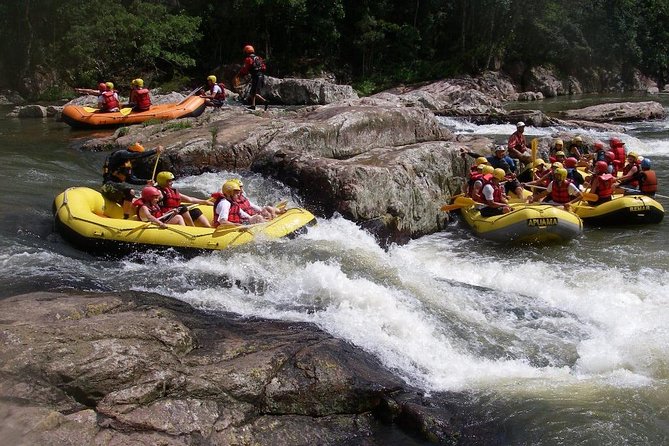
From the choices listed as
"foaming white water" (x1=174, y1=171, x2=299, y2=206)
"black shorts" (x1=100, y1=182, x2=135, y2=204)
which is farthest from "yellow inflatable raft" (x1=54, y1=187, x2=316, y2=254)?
"foaming white water" (x1=174, y1=171, x2=299, y2=206)

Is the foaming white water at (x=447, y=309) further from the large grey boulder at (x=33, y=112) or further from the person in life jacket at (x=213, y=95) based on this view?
the large grey boulder at (x=33, y=112)

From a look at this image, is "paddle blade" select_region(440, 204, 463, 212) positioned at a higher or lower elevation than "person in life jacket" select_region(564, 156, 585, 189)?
lower

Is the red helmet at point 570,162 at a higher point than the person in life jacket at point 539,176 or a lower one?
higher

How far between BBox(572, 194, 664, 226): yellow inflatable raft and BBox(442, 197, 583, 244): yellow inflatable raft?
42.3 inches

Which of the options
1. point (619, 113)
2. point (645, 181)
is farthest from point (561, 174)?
point (619, 113)

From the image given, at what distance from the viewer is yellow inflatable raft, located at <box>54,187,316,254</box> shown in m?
7.39

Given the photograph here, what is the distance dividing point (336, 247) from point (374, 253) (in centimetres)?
46

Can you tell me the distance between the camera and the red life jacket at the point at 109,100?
15765mm

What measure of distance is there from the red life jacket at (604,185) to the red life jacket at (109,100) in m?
11.5

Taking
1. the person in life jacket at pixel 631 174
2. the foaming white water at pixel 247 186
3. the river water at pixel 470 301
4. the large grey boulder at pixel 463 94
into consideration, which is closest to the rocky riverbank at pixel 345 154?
the foaming white water at pixel 247 186

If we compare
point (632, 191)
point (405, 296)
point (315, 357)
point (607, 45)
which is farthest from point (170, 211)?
point (607, 45)

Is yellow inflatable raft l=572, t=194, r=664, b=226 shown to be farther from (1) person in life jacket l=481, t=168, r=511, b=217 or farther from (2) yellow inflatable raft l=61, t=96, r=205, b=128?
(2) yellow inflatable raft l=61, t=96, r=205, b=128

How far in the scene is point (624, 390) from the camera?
5.06 meters

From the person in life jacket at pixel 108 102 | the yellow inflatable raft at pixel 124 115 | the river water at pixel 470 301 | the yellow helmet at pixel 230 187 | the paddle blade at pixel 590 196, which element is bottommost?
the river water at pixel 470 301
